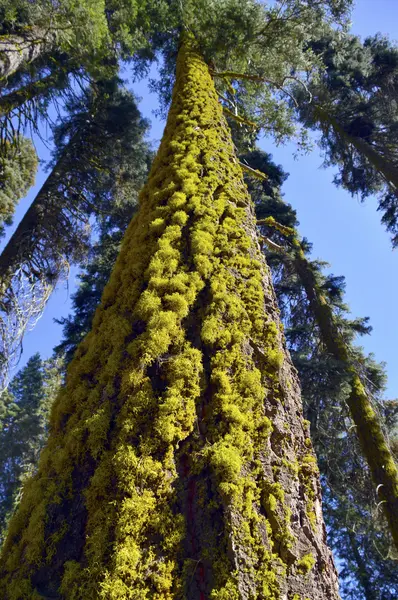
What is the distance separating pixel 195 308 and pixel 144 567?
5.20ft

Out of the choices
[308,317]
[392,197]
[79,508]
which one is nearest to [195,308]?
[79,508]

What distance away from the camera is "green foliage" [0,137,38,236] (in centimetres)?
1315

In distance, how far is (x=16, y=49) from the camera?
7.80m

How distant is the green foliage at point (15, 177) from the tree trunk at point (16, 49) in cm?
360

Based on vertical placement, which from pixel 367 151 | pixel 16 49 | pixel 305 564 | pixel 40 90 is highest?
pixel 367 151

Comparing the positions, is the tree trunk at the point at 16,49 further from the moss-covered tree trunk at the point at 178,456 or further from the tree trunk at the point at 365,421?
the tree trunk at the point at 365,421

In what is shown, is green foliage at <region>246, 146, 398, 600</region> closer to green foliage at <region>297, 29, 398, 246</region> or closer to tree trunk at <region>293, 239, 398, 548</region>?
tree trunk at <region>293, 239, 398, 548</region>

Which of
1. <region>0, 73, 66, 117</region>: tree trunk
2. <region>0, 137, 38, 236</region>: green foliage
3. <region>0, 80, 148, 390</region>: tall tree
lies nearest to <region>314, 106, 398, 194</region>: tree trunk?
<region>0, 80, 148, 390</region>: tall tree

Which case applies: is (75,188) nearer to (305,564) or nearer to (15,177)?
(15,177)

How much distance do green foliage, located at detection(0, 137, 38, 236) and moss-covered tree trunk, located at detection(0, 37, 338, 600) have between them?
10128 millimetres

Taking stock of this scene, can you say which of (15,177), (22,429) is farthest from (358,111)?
(22,429)

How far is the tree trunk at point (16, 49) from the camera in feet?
25.0

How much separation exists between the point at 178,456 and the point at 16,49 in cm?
834

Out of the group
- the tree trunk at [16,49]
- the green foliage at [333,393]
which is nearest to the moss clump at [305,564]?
the green foliage at [333,393]
